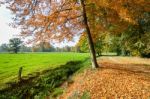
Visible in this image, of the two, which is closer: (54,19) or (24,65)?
(54,19)

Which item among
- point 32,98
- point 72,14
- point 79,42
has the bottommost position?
point 32,98

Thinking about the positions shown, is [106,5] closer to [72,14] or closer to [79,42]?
[72,14]

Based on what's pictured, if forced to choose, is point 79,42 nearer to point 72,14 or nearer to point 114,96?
point 72,14

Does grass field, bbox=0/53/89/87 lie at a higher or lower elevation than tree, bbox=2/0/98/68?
lower

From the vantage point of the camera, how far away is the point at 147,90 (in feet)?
43.5

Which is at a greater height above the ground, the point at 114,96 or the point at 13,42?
the point at 13,42

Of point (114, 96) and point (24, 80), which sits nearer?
point (114, 96)

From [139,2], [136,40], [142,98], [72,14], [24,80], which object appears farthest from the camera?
[136,40]

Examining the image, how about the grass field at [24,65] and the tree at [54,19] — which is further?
the grass field at [24,65]

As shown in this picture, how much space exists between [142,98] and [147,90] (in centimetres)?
116

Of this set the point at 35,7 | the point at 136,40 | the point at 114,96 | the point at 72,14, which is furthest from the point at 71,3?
the point at 136,40

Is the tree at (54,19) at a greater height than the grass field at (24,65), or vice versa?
the tree at (54,19)

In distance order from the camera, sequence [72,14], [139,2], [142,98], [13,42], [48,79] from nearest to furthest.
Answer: [142,98]
[139,2]
[72,14]
[48,79]
[13,42]

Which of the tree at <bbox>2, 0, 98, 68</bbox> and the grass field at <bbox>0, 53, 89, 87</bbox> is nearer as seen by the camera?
the tree at <bbox>2, 0, 98, 68</bbox>
